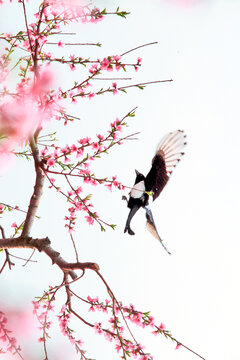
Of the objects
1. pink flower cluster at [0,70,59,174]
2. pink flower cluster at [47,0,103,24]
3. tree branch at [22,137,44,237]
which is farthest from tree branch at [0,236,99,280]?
pink flower cluster at [47,0,103,24]

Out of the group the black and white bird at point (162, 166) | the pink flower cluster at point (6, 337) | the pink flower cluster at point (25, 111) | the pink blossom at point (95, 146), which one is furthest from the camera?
the black and white bird at point (162, 166)

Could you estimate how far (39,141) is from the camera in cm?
154

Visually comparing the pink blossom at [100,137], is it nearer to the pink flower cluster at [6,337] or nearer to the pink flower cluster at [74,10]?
the pink flower cluster at [74,10]

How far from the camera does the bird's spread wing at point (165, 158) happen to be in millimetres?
1466

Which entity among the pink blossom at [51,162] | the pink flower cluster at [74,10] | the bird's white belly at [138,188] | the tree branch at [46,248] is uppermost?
the pink flower cluster at [74,10]

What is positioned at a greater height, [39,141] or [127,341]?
[39,141]

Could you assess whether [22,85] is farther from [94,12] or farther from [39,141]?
[94,12]

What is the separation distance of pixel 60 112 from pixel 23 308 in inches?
29.0

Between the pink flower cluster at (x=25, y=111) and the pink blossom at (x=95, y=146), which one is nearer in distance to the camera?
the pink flower cluster at (x=25, y=111)

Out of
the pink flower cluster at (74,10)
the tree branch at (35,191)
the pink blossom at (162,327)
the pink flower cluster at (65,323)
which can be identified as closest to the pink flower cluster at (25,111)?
the tree branch at (35,191)

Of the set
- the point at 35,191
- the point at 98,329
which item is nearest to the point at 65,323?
the point at 98,329

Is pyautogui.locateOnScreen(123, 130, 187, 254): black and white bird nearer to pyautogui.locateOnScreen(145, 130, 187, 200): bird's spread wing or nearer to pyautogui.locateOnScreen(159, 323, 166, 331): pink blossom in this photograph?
pyautogui.locateOnScreen(145, 130, 187, 200): bird's spread wing

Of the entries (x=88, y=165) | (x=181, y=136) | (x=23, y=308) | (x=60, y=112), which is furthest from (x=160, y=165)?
(x=23, y=308)

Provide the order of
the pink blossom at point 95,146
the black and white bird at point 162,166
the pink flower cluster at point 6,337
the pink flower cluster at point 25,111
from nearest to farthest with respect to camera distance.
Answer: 1. the pink flower cluster at point 25,111
2. the pink flower cluster at point 6,337
3. the pink blossom at point 95,146
4. the black and white bird at point 162,166
